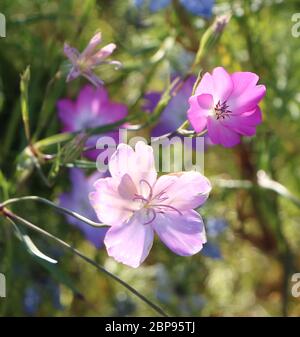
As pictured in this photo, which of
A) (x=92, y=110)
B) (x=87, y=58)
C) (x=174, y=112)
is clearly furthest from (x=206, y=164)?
(x=87, y=58)

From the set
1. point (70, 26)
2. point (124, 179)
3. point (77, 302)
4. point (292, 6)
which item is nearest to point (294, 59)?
point (292, 6)

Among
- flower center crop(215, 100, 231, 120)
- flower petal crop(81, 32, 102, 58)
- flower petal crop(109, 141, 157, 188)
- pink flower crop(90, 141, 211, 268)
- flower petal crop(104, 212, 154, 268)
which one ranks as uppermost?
flower petal crop(81, 32, 102, 58)

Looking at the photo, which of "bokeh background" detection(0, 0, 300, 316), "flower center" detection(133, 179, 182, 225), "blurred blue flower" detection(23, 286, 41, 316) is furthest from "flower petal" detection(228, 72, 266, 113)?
"blurred blue flower" detection(23, 286, 41, 316)

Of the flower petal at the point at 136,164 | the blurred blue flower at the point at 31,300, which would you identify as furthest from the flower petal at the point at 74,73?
the blurred blue flower at the point at 31,300

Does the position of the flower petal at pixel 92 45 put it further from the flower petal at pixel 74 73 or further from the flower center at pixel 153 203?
the flower center at pixel 153 203

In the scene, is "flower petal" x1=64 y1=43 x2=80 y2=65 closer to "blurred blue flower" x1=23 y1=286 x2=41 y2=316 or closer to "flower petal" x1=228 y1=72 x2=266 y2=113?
"flower petal" x1=228 y1=72 x2=266 y2=113

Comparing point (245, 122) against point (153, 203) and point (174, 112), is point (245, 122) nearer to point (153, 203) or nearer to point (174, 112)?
point (153, 203)
